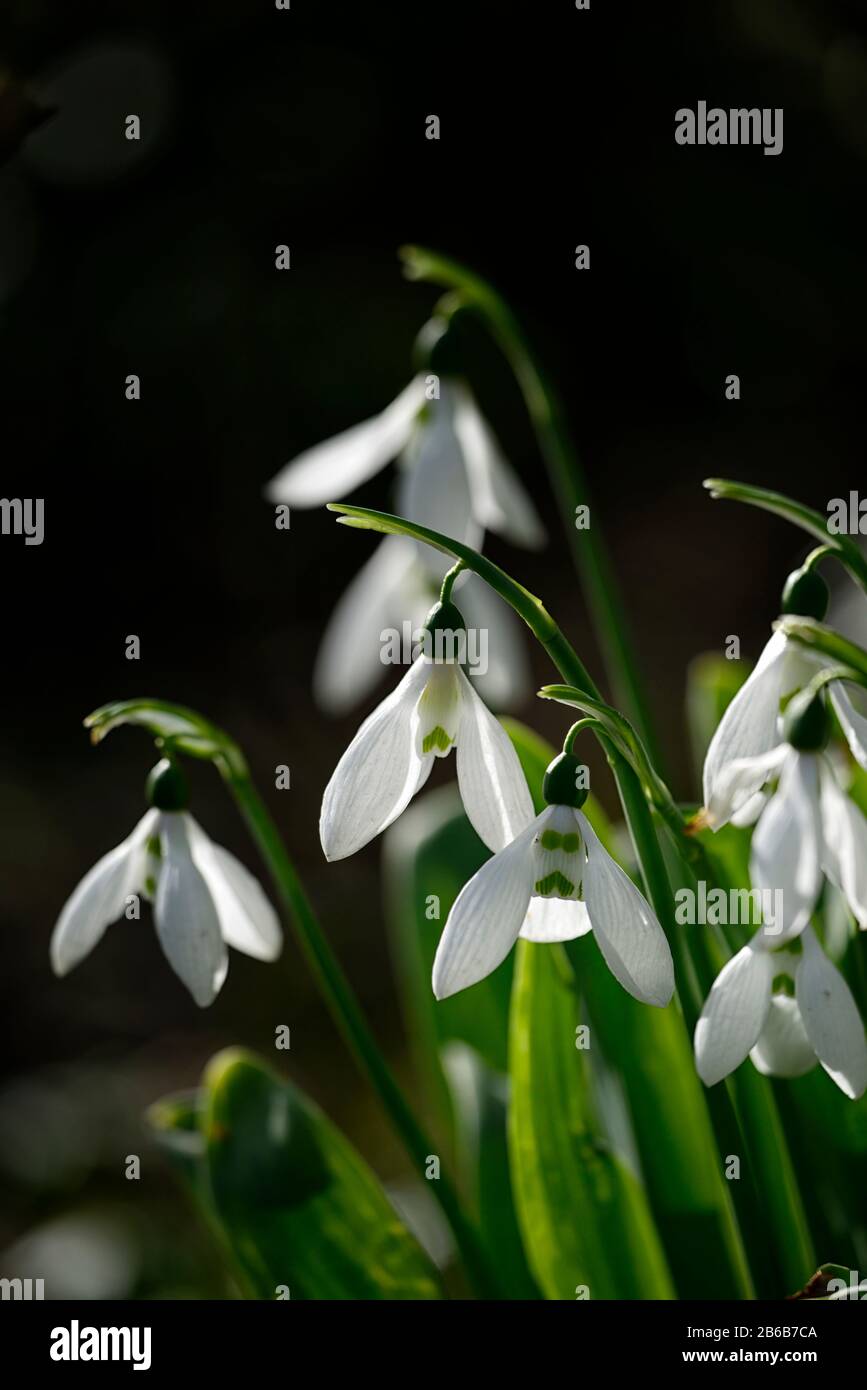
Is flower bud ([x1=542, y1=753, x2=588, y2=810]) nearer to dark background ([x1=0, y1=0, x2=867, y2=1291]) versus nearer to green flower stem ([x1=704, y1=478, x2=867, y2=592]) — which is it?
green flower stem ([x1=704, y1=478, x2=867, y2=592])

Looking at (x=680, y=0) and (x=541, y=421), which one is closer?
(x=541, y=421)

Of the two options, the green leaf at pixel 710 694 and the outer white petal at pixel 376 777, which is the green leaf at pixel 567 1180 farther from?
the green leaf at pixel 710 694

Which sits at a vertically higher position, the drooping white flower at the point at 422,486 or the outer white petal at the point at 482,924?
the drooping white flower at the point at 422,486

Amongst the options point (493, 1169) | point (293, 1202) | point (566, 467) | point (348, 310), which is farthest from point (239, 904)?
point (348, 310)

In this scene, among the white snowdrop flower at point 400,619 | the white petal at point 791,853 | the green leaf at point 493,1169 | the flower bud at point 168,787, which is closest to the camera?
the white petal at point 791,853

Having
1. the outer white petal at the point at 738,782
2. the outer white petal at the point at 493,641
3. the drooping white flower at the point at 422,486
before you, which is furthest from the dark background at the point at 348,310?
the outer white petal at the point at 738,782

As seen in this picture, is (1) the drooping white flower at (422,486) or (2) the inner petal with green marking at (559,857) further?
(1) the drooping white flower at (422,486)

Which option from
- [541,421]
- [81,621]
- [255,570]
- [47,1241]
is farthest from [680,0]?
[47,1241]
